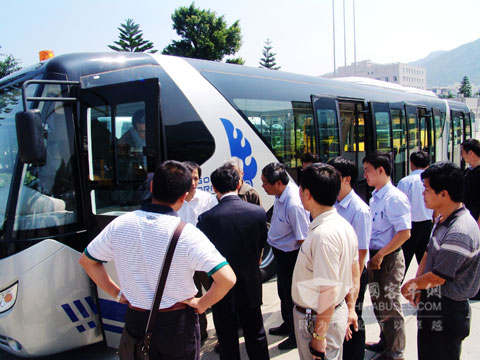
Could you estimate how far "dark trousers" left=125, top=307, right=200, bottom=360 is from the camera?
203 centimetres

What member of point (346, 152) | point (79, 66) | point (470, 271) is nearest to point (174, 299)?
point (470, 271)

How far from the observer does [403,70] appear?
5300 inches

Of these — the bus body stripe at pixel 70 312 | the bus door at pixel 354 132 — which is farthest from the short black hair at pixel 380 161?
the bus door at pixel 354 132

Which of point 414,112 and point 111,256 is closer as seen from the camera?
point 111,256

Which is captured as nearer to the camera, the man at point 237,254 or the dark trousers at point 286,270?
the man at point 237,254

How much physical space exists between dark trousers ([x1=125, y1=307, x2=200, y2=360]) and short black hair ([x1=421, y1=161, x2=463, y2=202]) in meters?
1.69

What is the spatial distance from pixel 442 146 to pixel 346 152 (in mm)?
6416

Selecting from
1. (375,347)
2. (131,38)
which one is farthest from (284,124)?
(131,38)

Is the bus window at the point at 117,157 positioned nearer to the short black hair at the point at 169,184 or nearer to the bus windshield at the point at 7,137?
the bus windshield at the point at 7,137

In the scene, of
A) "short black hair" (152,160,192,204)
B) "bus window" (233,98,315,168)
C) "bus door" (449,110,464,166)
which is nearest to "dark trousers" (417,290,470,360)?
"short black hair" (152,160,192,204)

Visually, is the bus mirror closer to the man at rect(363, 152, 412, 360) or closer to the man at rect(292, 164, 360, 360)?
the man at rect(292, 164, 360, 360)

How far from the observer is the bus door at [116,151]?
3340 mm

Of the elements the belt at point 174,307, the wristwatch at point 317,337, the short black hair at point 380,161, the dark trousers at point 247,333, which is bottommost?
the dark trousers at point 247,333

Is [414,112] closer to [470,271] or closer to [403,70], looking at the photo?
[470,271]
